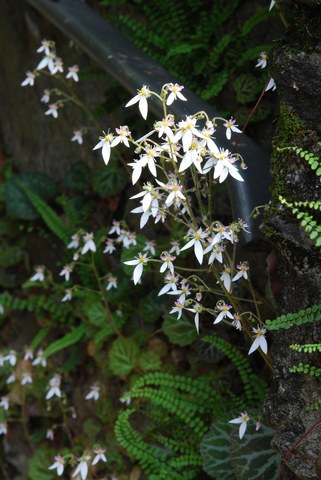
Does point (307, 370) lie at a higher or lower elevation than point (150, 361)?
higher

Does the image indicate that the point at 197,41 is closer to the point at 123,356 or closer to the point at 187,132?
the point at 187,132

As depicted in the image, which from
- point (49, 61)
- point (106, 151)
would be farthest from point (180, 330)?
point (49, 61)

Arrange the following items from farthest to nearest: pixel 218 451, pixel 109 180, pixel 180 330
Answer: pixel 109 180, pixel 180 330, pixel 218 451

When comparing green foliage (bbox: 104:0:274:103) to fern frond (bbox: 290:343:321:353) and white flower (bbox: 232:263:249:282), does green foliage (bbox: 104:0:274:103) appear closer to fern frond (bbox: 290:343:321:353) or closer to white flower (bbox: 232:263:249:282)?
white flower (bbox: 232:263:249:282)

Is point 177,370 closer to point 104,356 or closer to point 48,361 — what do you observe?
point 104,356

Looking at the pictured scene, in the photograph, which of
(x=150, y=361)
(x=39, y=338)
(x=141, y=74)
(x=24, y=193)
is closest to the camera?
(x=141, y=74)

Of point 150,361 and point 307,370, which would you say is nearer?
point 307,370

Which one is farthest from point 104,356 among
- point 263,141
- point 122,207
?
point 263,141
